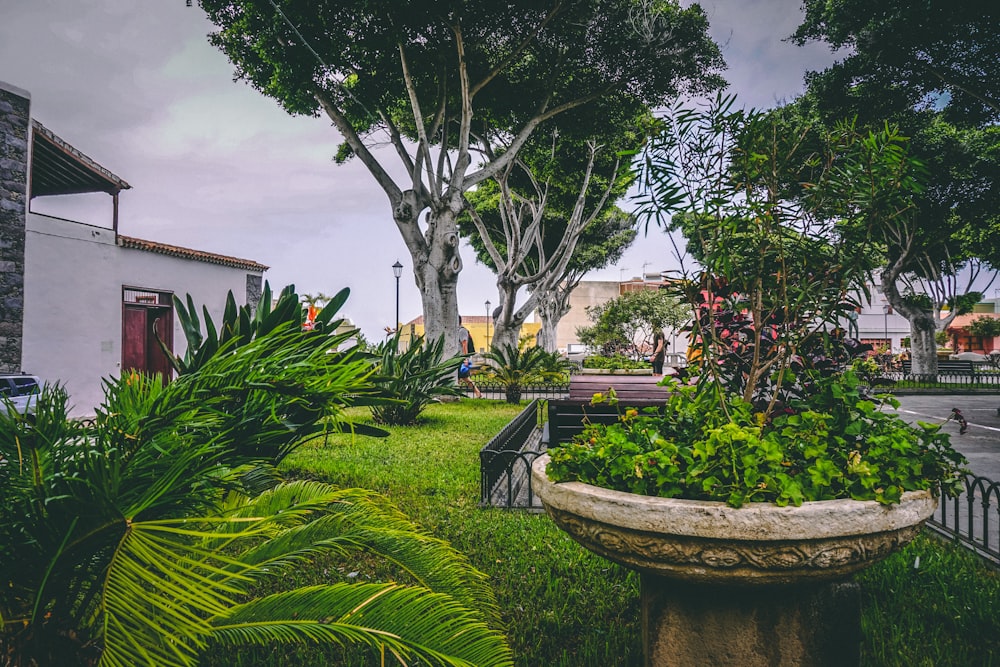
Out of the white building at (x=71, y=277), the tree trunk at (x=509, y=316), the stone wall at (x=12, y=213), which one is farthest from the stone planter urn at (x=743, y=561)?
the stone wall at (x=12, y=213)

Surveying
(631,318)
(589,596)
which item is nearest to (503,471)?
(589,596)

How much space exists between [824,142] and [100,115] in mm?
14613

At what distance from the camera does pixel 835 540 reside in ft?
5.28

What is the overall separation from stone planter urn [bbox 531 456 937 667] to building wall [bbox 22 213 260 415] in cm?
1364

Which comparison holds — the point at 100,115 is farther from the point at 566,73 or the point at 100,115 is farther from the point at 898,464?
the point at 898,464

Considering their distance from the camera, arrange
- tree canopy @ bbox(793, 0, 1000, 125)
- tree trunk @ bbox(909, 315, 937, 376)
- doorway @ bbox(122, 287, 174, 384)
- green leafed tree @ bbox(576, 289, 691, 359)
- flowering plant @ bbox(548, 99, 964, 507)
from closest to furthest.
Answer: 1. flowering plant @ bbox(548, 99, 964, 507)
2. tree canopy @ bbox(793, 0, 1000, 125)
3. doorway @ bbox(122, 287, 174, 384)
4. tree trunk @ bbox(909, 315, 937, 376)
5. green leafed tree @ bbox(576, 289, 691, 359)

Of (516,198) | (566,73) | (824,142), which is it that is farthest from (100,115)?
(824,142)

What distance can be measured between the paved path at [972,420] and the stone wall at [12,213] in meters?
15.9

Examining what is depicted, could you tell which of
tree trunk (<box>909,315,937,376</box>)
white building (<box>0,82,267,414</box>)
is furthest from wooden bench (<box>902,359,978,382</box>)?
white building (<box>0,82,267,414</box>)

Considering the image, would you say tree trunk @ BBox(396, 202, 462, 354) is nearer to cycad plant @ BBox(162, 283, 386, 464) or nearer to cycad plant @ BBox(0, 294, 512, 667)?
cycad plant @ BBox(162, 283, 386, 464)

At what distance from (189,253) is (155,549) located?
17.6 metres

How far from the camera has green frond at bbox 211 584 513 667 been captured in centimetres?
152

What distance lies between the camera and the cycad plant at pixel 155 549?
1.26m

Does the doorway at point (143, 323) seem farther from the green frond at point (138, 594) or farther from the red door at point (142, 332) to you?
the green frond at point (138, 594)
